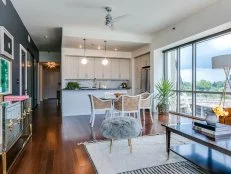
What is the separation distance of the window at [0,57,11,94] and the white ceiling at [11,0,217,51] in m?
1.48

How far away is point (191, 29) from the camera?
4.85m

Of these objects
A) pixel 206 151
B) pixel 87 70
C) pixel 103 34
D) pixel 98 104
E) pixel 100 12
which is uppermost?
pixel 100 12

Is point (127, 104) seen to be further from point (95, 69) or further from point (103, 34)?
point (95, 69)

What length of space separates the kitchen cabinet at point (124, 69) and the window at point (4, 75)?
541cm

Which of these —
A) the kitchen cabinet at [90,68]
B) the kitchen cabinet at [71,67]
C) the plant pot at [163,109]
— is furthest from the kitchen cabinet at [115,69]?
the plant pot at [163,109]

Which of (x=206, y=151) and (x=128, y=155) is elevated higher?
(x=206, y=151)

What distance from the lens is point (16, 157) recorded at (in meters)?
2.70

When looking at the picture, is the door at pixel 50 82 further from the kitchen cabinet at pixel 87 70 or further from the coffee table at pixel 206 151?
the coffee table at pixel 206 151

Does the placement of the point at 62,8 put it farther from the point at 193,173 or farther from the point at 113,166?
the point at 193,173

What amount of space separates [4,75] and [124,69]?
5.76 m

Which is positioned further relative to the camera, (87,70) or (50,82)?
(50,82)

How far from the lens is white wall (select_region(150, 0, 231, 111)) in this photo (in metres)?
3.95

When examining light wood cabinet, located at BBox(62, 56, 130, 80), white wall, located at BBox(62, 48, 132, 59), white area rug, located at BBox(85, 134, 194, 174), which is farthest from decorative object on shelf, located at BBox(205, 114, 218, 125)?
white wall, located at BBox(62, 48, 132, 59)

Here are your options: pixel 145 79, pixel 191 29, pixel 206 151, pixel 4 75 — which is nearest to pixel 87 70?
pixel 145 79
